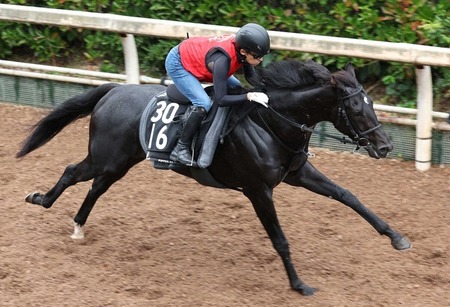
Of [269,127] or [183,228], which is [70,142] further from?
[269,127]

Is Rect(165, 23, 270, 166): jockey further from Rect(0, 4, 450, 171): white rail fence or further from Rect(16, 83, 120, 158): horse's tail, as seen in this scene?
Rect(0, 4, 450, 171): white rail fence

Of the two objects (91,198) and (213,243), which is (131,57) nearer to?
(91,198)

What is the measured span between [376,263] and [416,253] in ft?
1.21

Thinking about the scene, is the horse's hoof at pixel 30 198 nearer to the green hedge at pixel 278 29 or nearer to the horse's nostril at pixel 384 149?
the green hedge at pixel 278 29

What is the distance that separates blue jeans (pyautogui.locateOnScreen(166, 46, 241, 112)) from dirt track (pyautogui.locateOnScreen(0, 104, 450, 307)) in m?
1.36

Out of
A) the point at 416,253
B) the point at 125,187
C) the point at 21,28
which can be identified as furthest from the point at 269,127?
the point at 21,28

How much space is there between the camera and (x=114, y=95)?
7.37m

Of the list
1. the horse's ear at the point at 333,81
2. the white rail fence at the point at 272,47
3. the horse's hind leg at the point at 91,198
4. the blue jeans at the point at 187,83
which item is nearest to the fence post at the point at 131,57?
the white rail fence at the point at 272,47

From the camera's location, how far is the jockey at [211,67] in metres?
6.32

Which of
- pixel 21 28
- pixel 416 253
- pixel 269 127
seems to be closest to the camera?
pixel 269 127

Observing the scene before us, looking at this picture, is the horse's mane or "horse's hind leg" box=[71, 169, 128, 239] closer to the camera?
the horse's mane

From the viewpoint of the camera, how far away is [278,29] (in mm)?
9805

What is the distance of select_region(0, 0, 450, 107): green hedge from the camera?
8.95 m

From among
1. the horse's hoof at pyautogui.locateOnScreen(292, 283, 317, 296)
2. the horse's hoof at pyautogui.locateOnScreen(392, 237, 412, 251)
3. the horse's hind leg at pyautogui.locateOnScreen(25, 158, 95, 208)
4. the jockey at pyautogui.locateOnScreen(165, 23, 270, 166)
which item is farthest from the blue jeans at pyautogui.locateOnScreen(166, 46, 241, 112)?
the horse's hoof at pyautogui.locateOnScreen(392, 237, 412, 251)
